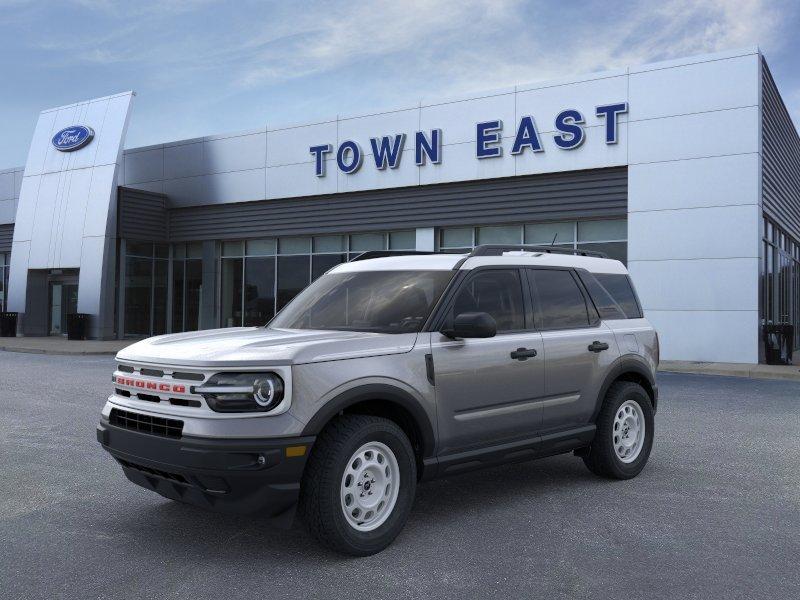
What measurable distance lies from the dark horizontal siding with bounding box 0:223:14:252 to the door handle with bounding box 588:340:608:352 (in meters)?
33.0

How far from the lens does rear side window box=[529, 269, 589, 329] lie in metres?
6.12

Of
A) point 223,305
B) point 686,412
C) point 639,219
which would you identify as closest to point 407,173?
point 639,219

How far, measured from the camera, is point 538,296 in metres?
6.11

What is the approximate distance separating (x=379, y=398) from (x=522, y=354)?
1385 millimetres

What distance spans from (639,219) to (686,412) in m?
9.80

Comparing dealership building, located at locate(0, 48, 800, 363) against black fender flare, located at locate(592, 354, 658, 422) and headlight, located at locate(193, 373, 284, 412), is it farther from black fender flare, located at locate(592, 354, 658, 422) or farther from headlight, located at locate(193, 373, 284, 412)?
headlight, located at locate(193, 373, 284, 412)

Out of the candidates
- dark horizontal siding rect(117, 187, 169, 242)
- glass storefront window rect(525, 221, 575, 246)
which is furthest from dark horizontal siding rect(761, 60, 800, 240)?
dark horizontal siding rect(117, 187, 169, 242)

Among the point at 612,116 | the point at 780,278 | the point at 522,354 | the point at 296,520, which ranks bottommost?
the point at 296,520

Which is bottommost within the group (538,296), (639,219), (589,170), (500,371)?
(500,371)

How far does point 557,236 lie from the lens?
19531 mm

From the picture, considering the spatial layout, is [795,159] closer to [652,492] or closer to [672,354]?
[672,354]

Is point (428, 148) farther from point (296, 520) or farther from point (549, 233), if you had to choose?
point (296, 520)

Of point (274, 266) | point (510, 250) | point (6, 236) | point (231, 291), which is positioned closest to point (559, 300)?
point (510, 250)

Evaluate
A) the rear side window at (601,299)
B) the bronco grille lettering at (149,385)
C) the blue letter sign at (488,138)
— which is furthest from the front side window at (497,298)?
the blue letter sign at (488,138)
